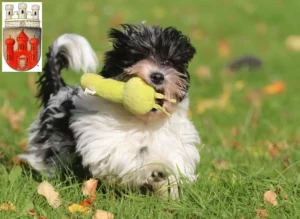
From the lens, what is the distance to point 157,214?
4.04 meters

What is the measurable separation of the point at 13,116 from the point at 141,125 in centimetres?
306

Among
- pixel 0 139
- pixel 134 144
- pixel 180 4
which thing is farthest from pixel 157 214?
pixel 180 4

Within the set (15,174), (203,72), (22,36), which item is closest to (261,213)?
(15,174)

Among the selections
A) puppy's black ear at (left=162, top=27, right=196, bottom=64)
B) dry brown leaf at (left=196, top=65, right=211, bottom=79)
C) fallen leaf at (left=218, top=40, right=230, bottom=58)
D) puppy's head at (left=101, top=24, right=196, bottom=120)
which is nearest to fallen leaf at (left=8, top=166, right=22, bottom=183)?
puppy's head at (left=101, top=24, right=196, bottom=120)

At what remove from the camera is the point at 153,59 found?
170 inches

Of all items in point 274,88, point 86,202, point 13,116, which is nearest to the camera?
point 86,202

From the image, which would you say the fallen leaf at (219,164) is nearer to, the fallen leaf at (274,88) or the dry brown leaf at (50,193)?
the dry brown leaf at (50,193)

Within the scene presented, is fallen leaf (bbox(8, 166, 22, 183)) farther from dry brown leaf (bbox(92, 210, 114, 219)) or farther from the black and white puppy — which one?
dry brown leaf (bbox(92, 210, 114, 219))

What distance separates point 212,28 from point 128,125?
9.20 m

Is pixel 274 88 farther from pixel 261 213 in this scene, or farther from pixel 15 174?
pixel 261 213

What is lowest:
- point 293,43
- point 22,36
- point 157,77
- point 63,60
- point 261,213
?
point 261,213

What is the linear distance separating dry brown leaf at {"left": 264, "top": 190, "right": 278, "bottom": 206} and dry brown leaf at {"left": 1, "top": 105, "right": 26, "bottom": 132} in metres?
3.52

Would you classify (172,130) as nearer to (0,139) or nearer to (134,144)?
(134,144)

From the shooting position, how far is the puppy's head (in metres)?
4.30
